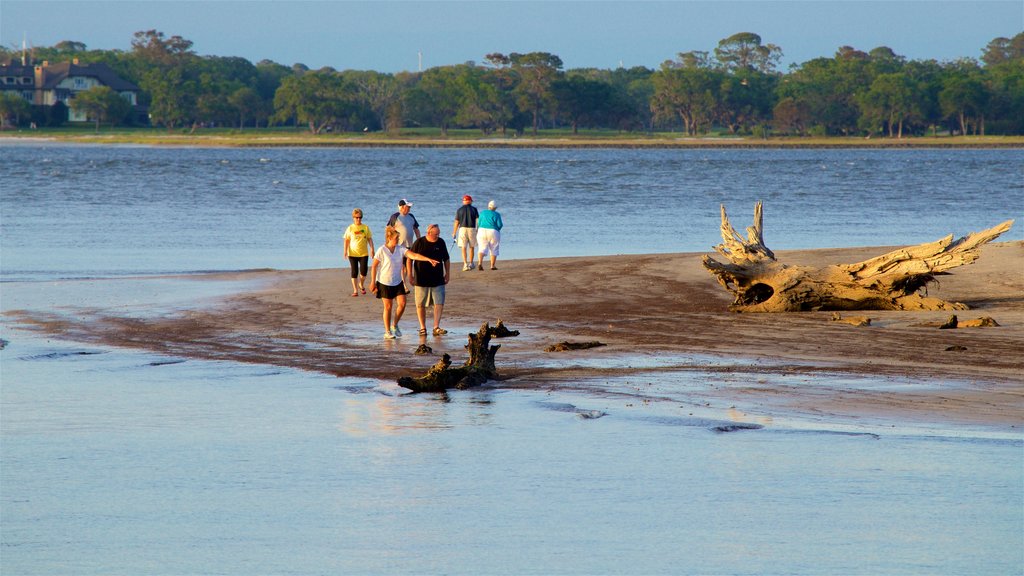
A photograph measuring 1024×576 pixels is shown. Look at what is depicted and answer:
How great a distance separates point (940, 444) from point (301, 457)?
4.90 m

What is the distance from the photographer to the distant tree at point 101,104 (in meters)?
174

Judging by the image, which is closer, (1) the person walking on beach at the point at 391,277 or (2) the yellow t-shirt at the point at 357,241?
(1) the person walking on beach at the point at 391,277

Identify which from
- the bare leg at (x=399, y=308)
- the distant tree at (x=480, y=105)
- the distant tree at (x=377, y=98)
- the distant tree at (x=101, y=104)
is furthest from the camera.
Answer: the distant tree at (x=377, y=98)

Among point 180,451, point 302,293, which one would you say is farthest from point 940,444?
point 302,293

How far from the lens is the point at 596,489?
369 inches

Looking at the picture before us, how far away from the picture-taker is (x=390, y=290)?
16438mm

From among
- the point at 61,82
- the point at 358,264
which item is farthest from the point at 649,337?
the point at 61,82

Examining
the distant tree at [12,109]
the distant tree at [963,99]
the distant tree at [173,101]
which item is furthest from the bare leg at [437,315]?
the distant tree at [12,109]

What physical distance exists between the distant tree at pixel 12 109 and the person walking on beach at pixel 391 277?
Result: 17161 centimetres

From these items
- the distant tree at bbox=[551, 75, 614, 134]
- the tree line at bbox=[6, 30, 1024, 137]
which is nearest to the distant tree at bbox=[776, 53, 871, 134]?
the tree line at bbox=[6, 30, 1024, 137]

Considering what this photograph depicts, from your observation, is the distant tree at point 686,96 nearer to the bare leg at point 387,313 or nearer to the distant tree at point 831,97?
the distant tree at point 831,97

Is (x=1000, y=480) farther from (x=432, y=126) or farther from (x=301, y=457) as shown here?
(x=432, y=126)

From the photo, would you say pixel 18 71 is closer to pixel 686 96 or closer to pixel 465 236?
pixel 686 96

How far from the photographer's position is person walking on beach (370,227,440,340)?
1639 centimetres
